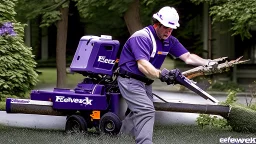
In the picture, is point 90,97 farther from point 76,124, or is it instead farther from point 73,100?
point 76,124

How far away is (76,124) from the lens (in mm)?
9453

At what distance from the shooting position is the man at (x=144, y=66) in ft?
22.9

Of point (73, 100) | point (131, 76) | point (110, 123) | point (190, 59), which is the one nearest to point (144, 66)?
point (131, 76)

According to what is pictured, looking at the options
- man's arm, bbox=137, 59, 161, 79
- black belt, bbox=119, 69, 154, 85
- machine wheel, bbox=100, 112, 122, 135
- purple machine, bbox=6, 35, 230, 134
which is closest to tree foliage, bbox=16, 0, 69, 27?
purple machine, bbox=6, 35, 230, 134

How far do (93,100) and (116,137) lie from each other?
2.37 feet

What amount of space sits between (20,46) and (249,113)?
6.18 m

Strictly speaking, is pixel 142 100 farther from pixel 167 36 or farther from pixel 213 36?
pixel 213 36

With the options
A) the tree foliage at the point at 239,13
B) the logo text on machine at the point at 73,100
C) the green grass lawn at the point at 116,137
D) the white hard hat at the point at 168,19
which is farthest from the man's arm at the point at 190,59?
the tree foliage at the point at 239,13

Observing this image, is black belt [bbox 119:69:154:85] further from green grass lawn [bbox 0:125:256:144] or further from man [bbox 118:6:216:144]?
green grass lawn [bbox 0:125:256:144]

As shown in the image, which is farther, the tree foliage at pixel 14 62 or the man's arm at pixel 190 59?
the tree foliage at pixel 14 62

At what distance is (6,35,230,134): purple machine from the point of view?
9109mm

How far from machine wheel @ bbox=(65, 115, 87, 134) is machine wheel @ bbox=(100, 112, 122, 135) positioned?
1.16 ft

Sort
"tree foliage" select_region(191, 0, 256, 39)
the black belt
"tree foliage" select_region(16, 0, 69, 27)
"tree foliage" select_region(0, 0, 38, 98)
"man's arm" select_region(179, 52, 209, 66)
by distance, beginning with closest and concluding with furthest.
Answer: the black belt < "man's arm" select_region(179, 52, 209, 66) < "tree foliage" select_region(0, 0, 38, 98) < "tree foliage" select_region(191, 0, 256, 39) < "tree foliage" select_region(16, 0, 69, 27)

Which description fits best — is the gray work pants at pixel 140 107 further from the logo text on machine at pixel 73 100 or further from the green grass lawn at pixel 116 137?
the logo text on machine at pixel 73 100
